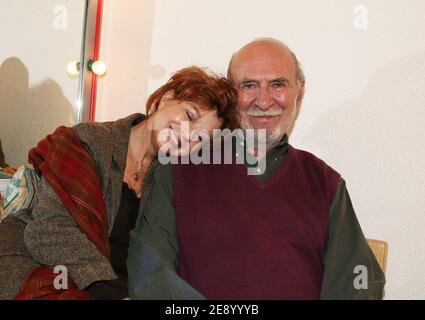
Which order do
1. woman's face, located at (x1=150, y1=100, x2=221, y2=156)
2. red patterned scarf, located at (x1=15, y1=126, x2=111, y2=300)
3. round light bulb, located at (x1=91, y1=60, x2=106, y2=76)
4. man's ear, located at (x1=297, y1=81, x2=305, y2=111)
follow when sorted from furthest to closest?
round light bulb, located at (x1=91, y1=60, x2=106, y2=76) → man's ear, located at (x1=297, y1=81, x2=305, y2=111) → woman's face, located at (x1=150, y1=100, x2=221, y2=156) → red patterned scarf, located at (x1=15, y1=126, x2=111, y2=300)

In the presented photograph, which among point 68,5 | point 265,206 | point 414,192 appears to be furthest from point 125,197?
point 68,5

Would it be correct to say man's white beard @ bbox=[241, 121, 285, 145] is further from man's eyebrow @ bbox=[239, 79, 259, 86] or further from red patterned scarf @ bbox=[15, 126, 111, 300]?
red patterned scarf @ bbox=[15, 126, 111, 300]

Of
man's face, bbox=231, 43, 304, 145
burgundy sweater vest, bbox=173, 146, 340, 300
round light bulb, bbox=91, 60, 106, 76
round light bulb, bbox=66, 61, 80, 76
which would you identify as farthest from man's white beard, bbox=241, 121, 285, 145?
round light bulb, bbox=66, 61, 80, 76

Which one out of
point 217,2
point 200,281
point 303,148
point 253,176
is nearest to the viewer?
point 200,281

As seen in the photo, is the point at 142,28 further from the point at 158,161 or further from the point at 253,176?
the point at 253,176

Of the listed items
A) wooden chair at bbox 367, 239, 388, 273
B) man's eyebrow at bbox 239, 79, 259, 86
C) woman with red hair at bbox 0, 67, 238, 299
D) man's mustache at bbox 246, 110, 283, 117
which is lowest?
wooden chair at bbox 367, 239, 388, 273

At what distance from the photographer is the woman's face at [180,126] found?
1.24 metres

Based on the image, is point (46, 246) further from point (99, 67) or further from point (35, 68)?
point (35, 68)

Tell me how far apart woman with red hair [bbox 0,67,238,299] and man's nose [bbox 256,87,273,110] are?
0.09 metres

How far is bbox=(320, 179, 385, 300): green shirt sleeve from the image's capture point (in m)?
1.13

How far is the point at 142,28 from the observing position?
1.90m

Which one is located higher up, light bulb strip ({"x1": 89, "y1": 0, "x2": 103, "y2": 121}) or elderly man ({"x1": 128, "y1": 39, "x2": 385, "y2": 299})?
light bulb strip ({"x1": 89, "y1": 0, "x2": 103, "y2": 121})

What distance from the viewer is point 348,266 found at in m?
1.16
